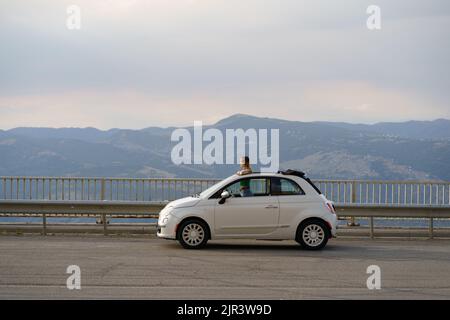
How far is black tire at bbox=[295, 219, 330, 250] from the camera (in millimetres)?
A: 17578

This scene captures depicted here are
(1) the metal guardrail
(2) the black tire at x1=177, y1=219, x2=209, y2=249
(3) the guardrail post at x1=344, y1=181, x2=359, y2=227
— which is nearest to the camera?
(2) the black tire at x1=177, y1=219, x2=209, y2=249

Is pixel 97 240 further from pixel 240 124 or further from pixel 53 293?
pixel 240 124

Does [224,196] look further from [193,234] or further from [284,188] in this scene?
[284,188]

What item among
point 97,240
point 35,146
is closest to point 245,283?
point 97,240

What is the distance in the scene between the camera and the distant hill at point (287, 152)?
106438 millimetres

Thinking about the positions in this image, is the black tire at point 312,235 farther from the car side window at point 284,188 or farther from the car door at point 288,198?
the car side window at point 284,188

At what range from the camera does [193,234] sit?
17.5m

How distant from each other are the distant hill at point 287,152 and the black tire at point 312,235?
6729 cm

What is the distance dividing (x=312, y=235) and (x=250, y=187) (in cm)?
161

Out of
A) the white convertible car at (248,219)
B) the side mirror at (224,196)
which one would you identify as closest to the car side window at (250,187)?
the white convertible car at (248,219)

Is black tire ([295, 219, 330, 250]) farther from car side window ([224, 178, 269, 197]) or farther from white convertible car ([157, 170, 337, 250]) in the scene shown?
car side window ([224, 178, 269, 197])

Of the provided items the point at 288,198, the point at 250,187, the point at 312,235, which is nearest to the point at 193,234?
the point at 250,187

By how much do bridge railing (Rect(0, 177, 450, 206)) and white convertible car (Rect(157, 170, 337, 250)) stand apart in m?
6.50

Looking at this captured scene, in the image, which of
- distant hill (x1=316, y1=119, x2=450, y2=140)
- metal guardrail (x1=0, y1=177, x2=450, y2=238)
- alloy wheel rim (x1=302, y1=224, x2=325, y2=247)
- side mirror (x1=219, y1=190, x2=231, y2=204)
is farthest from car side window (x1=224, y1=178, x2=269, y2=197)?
distant hill (x1=316, y1=119, x2=450, y2=140)
